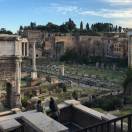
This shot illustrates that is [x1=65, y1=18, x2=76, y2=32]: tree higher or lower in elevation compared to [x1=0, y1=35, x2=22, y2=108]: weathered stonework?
higher

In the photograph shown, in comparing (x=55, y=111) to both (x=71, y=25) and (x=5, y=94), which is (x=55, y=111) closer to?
(x=5, y=94)

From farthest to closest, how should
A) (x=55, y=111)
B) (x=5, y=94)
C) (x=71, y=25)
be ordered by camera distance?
(x=71, y=25) < (x=5, y=94) < (x=55, y=111)

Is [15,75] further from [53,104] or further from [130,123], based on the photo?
[130,123]

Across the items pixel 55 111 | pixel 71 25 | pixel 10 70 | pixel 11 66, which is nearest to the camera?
pixel 55 111

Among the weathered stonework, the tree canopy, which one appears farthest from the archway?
the tree canopy

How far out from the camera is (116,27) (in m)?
111

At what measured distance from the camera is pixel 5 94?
17.1m

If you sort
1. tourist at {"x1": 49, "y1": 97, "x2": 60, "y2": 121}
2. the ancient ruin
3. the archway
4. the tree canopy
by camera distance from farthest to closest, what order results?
the tree canopy, the ancient ruin, the archway, tourist at {"x1": 49, "y1": 97, "x2": 60, "y2": 121}

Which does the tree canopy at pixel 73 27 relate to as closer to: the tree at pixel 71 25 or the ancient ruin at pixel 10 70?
the tree at pixel 71 25

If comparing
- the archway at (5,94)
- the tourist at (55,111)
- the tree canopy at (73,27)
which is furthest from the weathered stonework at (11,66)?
the tree canopy at (73,27)

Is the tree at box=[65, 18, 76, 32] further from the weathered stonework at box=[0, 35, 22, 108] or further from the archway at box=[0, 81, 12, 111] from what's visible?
the archway at box=[0, 81, 12, 111]

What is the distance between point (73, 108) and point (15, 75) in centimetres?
1005

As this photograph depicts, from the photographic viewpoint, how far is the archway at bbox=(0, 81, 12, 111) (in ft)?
54.3

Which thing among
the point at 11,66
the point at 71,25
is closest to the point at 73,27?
the point at 71,25
